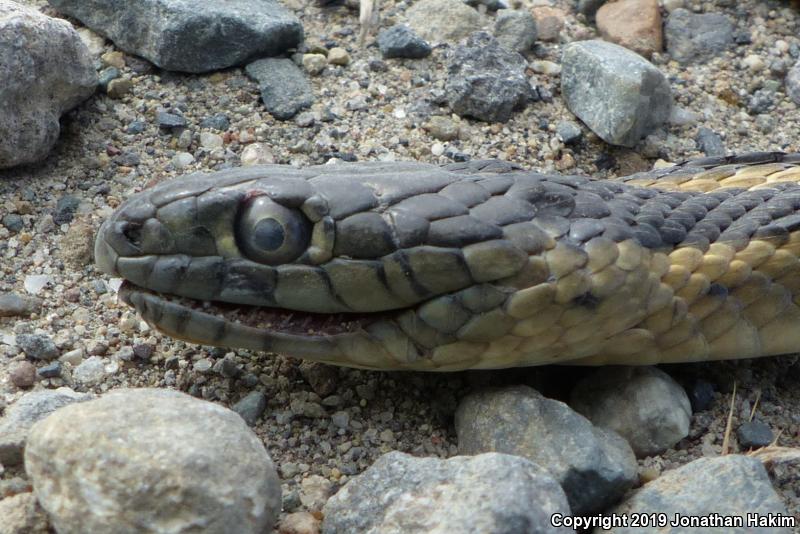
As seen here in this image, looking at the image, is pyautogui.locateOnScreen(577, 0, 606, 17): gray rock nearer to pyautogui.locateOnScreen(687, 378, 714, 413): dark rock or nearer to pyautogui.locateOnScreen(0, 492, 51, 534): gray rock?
pyautogui.locateOnScreen(687, 378, 714, 413): dark rock

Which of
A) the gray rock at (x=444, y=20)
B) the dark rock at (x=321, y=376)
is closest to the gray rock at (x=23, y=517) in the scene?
the dark rock at (x=321, y=376)

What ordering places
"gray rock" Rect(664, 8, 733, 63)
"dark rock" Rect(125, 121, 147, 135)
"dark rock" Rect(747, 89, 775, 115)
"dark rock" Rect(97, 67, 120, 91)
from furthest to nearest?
"gray rock" Rect(664, 8, 733, 63) → "dark rock" Rect(747, 89, 775, 115) → "dark rock" Rect(97, 67, 120, 91) → "dark rock" Rect(125, 121, 147, 135)

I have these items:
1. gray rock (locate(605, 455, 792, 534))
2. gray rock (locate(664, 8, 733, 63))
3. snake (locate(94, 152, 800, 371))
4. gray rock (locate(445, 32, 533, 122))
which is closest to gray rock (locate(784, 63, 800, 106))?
gray rock (locate(664, 8, 733, 63))

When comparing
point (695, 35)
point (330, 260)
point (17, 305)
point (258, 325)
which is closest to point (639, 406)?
point (330, 260)

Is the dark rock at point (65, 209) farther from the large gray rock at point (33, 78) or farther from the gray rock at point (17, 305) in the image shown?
the gray rock at point (17, 305)

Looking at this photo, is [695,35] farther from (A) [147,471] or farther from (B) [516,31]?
(A) [147,471]

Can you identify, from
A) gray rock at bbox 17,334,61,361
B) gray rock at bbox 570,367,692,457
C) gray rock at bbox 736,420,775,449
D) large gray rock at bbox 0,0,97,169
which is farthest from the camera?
large gray rock at bbox 0,0,97,169

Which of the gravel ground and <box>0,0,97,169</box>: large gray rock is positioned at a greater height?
<box>0,0,97,169</box>: large gray rock
